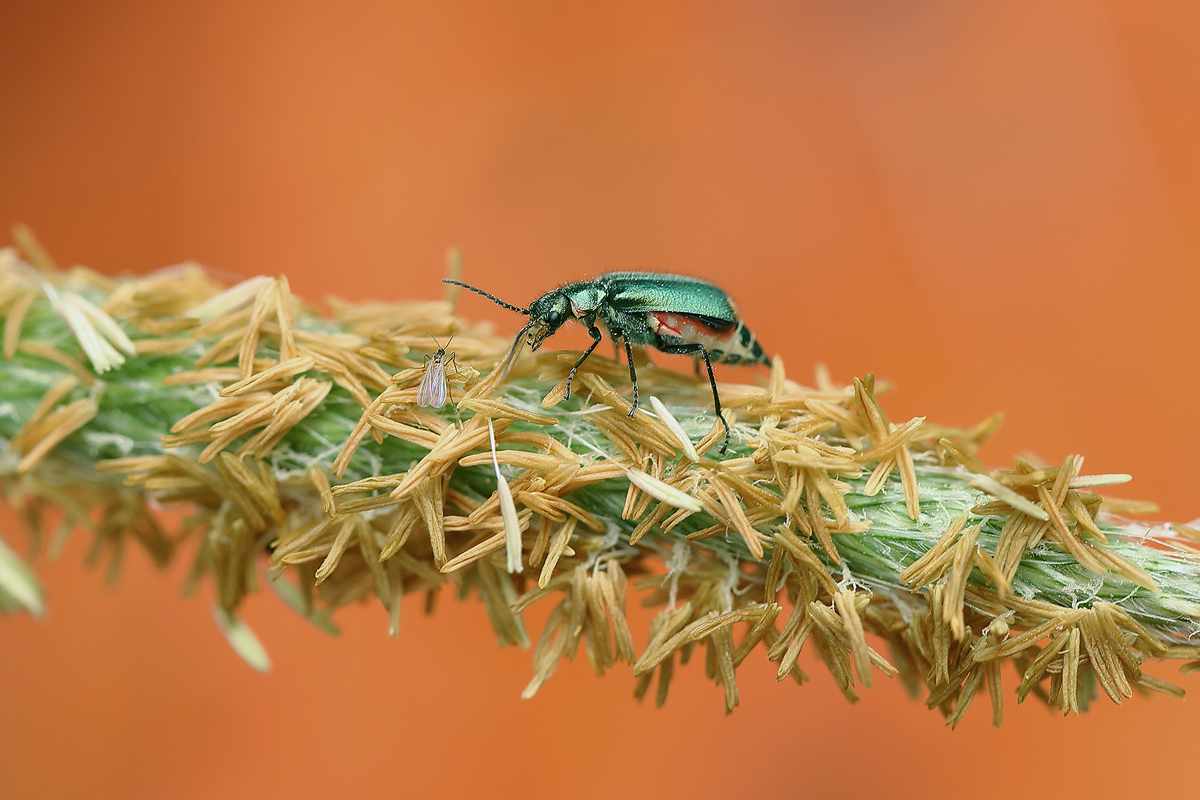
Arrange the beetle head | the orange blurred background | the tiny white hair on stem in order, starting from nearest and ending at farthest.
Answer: the tiny white hair on stem, the beetle head, the orange blurred background

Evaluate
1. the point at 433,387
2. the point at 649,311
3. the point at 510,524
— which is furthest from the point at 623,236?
the point at 510,524

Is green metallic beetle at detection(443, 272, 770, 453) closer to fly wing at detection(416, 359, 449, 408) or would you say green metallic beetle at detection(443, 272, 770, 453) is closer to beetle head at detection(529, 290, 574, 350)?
beetle head at detection(529, 290, 574, 350)

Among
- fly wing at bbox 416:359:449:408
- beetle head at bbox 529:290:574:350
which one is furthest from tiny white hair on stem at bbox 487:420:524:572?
beetle head at bbox 529:290:574:350

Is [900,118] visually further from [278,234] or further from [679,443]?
[679,443]

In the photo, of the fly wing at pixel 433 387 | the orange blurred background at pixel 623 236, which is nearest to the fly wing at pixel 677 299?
the fly wing at pixel 433 387

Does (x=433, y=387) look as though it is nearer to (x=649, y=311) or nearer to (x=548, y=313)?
(x=548, y=313)

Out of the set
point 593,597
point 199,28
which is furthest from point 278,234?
point 593,597
